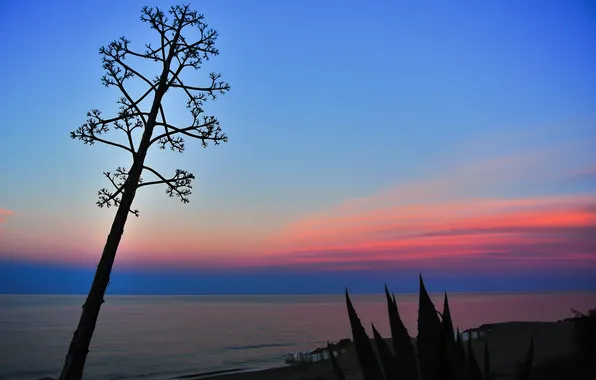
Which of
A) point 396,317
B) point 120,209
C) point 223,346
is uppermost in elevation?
point 120,209

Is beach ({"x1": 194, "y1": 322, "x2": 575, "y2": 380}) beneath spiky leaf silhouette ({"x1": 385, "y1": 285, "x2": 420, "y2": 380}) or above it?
beneath

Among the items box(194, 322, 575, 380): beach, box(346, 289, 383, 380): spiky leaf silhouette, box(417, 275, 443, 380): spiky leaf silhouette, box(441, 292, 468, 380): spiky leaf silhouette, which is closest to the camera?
box(441, 292, 468, 380): spiky leaf silhouette

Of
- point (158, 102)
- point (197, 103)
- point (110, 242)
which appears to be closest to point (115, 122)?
point (158, 102)

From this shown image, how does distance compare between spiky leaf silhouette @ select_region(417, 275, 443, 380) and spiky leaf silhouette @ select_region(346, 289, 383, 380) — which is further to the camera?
spiky leaf silhouette @ select_region(346, 289, 383, 380)

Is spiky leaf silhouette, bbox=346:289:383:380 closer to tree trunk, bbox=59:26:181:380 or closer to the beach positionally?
tree trunk, bbox=59:26:181:380

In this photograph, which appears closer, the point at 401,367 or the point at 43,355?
the point at 401,367

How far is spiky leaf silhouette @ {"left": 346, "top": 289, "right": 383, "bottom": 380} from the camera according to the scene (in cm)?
148

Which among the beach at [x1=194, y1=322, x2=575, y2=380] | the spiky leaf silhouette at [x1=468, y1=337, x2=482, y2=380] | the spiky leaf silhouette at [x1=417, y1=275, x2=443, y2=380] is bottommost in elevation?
the beach at [x1=194, y1=322, x2=575, y2=380]

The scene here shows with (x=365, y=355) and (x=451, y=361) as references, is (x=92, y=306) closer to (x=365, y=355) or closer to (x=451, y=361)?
(x=365, y=355)

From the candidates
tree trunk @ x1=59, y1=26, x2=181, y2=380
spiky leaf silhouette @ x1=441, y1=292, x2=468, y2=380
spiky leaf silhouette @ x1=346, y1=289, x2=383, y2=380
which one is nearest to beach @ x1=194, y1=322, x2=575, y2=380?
tree trunk @ x1=59, y1=26, x2=181, y2=380

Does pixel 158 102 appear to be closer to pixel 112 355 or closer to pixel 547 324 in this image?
pixel 547 324

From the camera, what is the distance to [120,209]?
14.7 ft

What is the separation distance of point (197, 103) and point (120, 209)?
1.54 metres

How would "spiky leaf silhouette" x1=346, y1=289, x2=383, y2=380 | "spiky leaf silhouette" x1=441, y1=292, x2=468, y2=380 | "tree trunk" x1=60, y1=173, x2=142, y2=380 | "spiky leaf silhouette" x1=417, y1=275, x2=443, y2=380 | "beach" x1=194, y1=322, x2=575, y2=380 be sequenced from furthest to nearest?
"beach" x1=194, y1=322, x2=575, y2=380 → "tree trunk" x1=60, y1=173, x2=142, y2=380 → "spiky leaf silhouette" x1=346, y1=289, x2=383, y2=380 → "spiky leaf silhouette" x1=417, y1=275, x2=443, y2=380 → "spiky leaf silhouette" x1=441, y1=292, x2=468, y2=380
